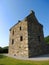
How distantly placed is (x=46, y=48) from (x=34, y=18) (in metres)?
8.96

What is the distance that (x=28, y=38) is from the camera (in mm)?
27984

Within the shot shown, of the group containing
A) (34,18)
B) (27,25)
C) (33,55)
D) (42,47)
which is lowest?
(33,55)

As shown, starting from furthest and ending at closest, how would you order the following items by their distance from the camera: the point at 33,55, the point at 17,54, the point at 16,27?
the point at 16,27 < the point at 17,54 < the point at 33,55

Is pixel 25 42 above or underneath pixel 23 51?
above

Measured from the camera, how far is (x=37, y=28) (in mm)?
30844

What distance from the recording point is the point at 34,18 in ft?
104

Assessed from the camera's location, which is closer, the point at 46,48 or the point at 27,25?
the point at 27,25

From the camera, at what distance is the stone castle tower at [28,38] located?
91.7ft

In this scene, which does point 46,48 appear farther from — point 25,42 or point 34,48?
point 25,42

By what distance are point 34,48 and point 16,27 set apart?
7849mm

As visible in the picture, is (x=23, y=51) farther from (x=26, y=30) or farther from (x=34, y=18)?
(x=34, y=18)

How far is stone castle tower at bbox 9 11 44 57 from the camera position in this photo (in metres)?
27.9

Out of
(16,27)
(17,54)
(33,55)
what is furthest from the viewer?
(16,27)

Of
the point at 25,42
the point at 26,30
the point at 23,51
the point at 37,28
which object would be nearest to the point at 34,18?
the point at 37,28
